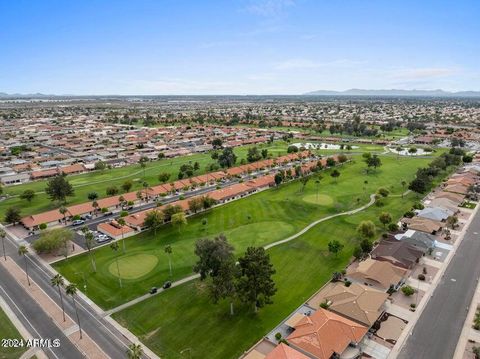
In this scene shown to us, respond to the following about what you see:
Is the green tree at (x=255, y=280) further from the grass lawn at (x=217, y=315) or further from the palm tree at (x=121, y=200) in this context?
the palm tree at (x=121, y=200)

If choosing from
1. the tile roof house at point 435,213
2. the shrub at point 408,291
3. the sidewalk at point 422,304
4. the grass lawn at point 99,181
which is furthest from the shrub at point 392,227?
the grass lawn at point 99,181

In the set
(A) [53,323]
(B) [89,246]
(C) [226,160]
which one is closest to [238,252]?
(B) [89,246]

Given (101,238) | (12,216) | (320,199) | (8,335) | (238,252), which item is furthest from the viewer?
(320,199)

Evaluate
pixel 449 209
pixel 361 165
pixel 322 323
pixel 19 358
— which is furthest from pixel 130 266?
pixel 361 165

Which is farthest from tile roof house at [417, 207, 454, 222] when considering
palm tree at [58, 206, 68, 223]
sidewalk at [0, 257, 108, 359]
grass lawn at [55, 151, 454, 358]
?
palm tree at [58, 206, 68, 223]

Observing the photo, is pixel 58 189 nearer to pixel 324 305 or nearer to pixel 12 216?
pixel 12 216

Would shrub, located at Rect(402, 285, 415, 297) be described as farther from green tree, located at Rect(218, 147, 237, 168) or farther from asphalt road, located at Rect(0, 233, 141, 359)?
green tree, located at Rect(218, 147, 237, 168)

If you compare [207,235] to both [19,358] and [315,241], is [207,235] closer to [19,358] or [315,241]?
[315,241]

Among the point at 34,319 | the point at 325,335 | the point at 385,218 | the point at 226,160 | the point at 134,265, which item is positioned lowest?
the point at 134,265
